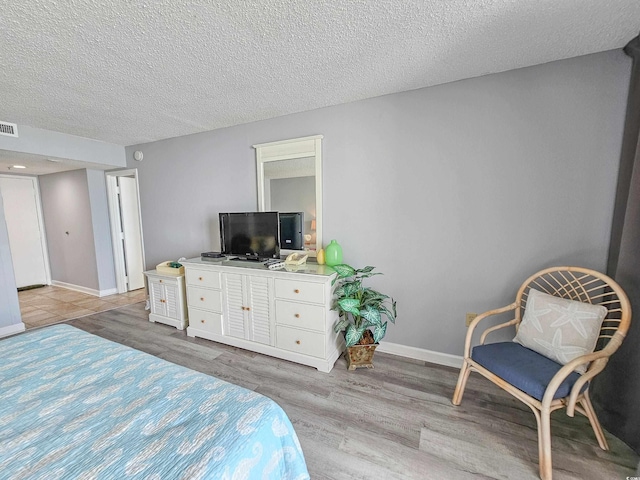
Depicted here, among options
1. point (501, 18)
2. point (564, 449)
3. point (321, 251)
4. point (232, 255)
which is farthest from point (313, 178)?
point (564, 449)

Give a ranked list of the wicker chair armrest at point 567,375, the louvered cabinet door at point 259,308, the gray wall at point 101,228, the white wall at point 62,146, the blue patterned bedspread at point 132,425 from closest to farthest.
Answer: the blue patterned bedspread at point 132,425, the wicker chair armrest at point 567,375, the louvered cabinet door at point 259,308, the white wall at point 62,146, the gray wall at point 101,228

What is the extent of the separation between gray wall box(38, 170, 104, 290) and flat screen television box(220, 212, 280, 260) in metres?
2.87

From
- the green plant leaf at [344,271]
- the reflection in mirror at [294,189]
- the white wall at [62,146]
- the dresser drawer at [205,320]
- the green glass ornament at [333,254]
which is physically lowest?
the dresser drawer at [205,320]

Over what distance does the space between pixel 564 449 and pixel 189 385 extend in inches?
78.9

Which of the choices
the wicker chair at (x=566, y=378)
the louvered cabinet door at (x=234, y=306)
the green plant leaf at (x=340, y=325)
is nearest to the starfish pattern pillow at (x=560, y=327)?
the wicker chair at (x=566, y=378)

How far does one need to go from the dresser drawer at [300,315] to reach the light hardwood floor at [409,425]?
0.37 metres

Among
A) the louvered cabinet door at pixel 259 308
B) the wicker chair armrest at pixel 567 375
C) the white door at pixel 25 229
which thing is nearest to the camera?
the wicker chair armrest at pixel 567 375

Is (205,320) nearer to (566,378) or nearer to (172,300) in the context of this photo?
(172,300)

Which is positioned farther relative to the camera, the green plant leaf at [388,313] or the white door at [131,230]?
the white door at [131,230]

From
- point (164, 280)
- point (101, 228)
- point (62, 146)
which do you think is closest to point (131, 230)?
point (101, 228)

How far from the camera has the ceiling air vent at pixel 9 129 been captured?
262 cm

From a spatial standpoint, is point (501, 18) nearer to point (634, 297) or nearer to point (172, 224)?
Result: point (634, 297)

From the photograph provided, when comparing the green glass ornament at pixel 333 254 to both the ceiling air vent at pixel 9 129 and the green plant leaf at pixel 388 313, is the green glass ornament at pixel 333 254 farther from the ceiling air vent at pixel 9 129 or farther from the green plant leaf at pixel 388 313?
the ceiling air vent at pixel 9 129

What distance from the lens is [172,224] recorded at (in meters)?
3.48
